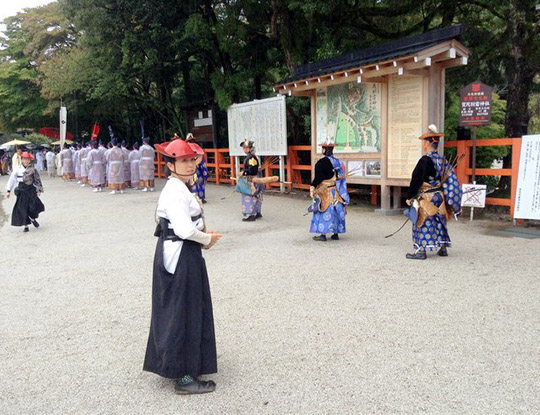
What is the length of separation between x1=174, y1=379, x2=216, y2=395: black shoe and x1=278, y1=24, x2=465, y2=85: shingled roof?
707cm

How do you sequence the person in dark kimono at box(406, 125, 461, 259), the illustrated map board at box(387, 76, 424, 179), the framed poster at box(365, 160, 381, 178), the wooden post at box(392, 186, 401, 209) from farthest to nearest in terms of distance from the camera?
the wooden post at box(392, 186, 401, 209) < the framed poster at box(365, 160, 381, 178) < the illustrated map board at box(387, 76, 424, 179) < the person in dark kimono at box(406, 125, 461, 259)

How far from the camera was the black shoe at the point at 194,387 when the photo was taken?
3211mm

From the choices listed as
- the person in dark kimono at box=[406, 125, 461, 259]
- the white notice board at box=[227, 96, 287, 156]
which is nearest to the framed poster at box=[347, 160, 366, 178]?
the white notice board at box=[227, 96, 287, 156]

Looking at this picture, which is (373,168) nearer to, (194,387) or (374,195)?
(374,195)

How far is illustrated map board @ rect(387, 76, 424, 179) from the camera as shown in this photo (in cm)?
912

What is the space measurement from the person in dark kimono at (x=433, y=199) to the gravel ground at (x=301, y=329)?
27 centimetres

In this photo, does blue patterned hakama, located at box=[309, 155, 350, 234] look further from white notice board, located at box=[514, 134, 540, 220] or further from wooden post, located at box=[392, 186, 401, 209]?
white notice board, located at box=[514, 134, 540, 220]

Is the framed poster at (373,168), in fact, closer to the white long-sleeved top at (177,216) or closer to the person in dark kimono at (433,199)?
the person in dark kimono at (433,199)

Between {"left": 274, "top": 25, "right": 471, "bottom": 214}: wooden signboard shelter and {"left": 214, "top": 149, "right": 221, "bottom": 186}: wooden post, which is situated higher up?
{"left": 274, "top": 25, "right": 471, "bottom": 214}: wooden signboard shelter

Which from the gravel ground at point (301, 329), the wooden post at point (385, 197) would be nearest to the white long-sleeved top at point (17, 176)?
the gravel ground at point (301, 329)

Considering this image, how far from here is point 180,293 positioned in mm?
3152

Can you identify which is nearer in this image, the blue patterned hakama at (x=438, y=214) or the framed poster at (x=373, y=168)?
the blue patterned hakama at (x=438, y=214)

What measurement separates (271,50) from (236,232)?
30.9ft

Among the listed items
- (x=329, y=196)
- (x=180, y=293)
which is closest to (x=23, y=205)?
(x=329, y=196)
